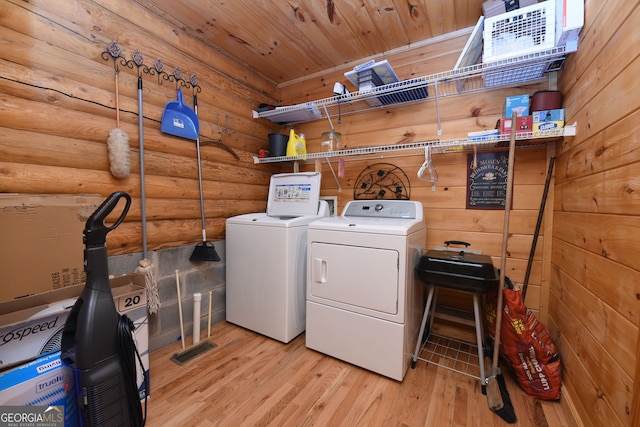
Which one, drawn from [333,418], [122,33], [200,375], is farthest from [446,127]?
[200,375]

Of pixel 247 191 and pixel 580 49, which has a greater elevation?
pixel 580 49

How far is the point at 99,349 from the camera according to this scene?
980mm

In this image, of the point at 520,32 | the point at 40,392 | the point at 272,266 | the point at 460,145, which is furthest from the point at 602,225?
the point at 40,392

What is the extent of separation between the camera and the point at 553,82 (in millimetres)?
1732

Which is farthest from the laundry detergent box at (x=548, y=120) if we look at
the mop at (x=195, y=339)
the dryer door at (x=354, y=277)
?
the mop at (x=195, y=339)

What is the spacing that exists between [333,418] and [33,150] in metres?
2.11

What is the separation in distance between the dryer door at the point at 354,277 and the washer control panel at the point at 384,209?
49 centimetres

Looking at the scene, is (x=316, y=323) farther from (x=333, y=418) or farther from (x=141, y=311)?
(x=141, y=311)

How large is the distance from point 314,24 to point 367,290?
2022mm

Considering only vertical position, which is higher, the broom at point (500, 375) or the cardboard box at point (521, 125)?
the cardboard box at point (521, 125)

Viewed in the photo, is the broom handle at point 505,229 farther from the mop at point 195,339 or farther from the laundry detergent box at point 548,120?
the mop at point 195,339

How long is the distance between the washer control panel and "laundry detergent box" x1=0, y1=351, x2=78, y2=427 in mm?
1867

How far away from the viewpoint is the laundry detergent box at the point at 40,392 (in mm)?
976

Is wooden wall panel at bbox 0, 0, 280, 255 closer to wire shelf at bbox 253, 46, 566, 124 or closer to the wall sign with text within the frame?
wire shelf at bbox 253, 46, 566, 124
